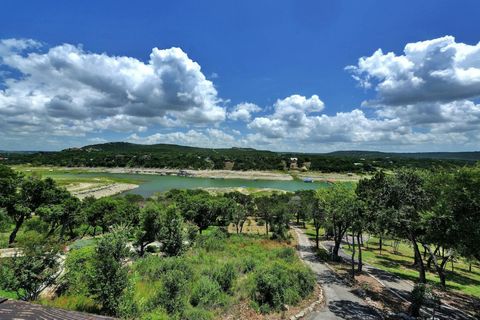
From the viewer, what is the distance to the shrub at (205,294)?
17119 mm

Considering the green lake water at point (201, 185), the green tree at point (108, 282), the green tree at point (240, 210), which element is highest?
the green tree at point (108, 282)

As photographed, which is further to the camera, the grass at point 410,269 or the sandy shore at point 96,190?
the sandy shore at point 96,190

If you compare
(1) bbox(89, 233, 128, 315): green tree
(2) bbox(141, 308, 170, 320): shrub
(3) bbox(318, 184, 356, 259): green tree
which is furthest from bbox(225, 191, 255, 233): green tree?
(1) bbox(89, 233, 128, 315): green tree

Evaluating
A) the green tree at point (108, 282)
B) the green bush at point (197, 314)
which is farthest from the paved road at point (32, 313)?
the green bush at point (197, 314)

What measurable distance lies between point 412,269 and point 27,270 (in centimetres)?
3981

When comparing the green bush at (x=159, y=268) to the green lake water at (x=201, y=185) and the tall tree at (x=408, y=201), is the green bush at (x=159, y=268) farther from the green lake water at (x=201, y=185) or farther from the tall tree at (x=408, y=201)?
the green lake water at (x=201, y=185)

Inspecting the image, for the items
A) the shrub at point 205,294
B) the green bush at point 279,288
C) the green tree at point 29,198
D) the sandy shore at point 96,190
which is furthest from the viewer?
the sandy shore at point 96,190

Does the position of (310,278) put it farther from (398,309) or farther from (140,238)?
(140,238)

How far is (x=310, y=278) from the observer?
21844mm

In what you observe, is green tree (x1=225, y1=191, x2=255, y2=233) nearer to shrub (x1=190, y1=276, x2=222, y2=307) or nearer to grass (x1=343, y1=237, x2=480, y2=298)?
grass (x1=343, y1=237, x2=480, y2=298)

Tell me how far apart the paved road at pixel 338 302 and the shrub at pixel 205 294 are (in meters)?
6.06

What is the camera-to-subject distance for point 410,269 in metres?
34.9

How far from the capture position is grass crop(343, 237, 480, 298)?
29.2 m

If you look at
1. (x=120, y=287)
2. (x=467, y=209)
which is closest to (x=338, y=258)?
(x=467, y=209)
